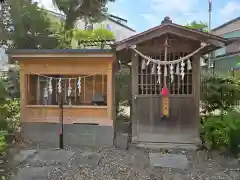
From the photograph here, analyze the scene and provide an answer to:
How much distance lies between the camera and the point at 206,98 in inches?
414

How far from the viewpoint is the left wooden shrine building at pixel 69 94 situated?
8.55m

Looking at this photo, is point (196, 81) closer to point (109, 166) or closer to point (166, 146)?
point (166, 146)

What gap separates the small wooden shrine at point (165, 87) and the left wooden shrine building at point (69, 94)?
34.1 inches

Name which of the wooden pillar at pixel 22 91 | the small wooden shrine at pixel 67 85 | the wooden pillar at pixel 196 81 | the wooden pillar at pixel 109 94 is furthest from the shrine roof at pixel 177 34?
the wooden pillar at pixel 22 91

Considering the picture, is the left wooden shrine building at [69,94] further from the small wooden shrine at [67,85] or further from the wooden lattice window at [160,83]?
the wooden lattice window at [160,83]

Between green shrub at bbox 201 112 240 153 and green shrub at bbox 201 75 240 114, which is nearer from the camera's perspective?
green shrub at bbox 201 112 240 153

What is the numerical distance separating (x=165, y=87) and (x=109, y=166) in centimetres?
296

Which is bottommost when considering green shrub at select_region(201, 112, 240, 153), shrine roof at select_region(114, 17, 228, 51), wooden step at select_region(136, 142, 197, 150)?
wooden step at select_region(136, 142, 197, 150)

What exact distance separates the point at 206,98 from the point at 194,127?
8.12 feet

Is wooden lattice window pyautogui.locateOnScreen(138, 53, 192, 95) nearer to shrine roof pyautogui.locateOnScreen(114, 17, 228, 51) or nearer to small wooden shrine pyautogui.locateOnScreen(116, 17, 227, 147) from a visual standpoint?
small wooden shrine pyautogui.locateOnScreen(116, 17, 227, 147)

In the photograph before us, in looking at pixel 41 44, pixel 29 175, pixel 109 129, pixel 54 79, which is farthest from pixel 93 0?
pixel 29 175

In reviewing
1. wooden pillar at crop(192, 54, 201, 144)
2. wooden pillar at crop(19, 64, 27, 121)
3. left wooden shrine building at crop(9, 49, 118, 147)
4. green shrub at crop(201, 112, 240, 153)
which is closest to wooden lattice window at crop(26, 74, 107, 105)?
left wooden shrine building at crop(9, 49, 118, 147)

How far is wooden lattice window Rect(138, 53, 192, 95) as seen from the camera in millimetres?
8453

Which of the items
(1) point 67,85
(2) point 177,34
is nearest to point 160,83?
(2) point 177,34
